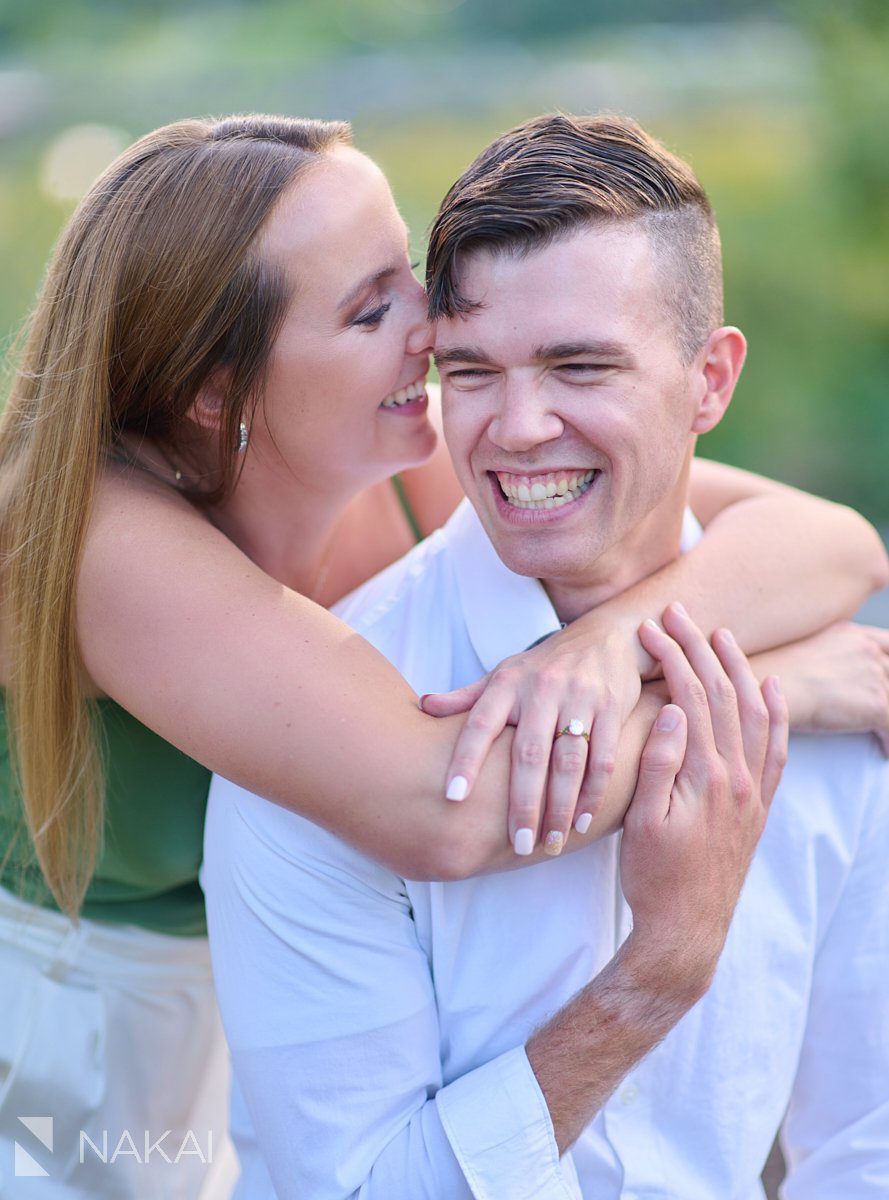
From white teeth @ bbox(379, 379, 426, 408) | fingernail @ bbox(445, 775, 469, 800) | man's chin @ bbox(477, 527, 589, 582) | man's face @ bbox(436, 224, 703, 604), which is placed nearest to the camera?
fingernail @ bbox(445, 775, 469, 800)

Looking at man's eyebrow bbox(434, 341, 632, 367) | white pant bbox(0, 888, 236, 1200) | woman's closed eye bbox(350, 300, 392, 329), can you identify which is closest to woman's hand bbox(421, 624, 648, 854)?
man's eyebrow bbox(434, 341, 632, 367)

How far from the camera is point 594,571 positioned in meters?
2.23

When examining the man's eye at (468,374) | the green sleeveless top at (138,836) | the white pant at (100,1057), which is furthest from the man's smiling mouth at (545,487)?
the white pant at (100,1057)

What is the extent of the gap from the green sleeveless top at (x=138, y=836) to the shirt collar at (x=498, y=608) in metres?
0.66

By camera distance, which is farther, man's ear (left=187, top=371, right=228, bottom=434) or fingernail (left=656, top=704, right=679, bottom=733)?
man's ear (left=187, top=371, right=228, bottom=434)

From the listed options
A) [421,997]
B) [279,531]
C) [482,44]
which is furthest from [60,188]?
[421,997]

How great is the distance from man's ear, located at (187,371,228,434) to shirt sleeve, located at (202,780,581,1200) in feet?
2.31

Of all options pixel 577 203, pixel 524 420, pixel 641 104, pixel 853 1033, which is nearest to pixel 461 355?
pixel 524 420

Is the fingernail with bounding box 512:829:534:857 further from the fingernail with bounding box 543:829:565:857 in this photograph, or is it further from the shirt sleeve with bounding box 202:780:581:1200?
the shirt sleeve with bounding box 202:780:581:1200

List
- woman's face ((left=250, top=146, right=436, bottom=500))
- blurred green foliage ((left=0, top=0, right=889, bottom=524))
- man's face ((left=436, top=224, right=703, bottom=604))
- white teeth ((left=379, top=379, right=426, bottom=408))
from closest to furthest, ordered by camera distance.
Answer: man's face ((left=436, top=224, right=703, bottom=604)) < woman's face ((left=250, top=146, right=436, bottom=500)) < white teeth ((left=379, top=379, right=426, bottom=408)) < blurred green foliage ((left=0, top=0, right=889, bottom=524))

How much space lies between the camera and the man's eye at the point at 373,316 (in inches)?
89.3

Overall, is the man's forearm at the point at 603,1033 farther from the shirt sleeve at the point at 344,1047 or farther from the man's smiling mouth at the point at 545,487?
the man's smiling mouth at the point at 545,487

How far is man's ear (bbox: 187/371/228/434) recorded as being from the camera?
7.58ft

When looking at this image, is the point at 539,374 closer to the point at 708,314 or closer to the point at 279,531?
the point at 708,314
